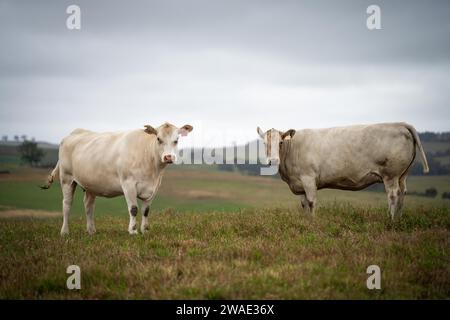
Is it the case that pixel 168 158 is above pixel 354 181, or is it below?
above

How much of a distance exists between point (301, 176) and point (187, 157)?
3.71 meters

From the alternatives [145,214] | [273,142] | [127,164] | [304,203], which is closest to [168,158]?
[127,164]

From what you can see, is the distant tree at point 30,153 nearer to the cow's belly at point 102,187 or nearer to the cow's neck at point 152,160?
the cow's belly at point 102,187

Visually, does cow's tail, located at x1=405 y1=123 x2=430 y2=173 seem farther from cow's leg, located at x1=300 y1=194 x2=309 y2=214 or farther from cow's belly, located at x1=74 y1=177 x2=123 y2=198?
cow's belly, located at x1=74 y1=177 x2=123 y2=198

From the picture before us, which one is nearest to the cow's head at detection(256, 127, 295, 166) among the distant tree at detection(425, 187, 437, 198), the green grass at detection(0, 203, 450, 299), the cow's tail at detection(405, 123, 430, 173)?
the green grass at detection(0, 203, 450, 299)

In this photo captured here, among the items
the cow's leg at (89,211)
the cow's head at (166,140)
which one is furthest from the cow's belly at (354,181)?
the cow's leg at (89,211)

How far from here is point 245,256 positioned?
878cm

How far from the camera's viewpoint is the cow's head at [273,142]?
12.8 meters

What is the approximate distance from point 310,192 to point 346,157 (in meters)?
1.37

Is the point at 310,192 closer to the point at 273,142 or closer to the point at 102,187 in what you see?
the point at 273,142

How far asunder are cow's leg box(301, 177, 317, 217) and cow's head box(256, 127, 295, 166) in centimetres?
117

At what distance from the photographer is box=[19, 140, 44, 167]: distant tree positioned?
7856 cm

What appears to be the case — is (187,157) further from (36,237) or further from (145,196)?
(36,237)
